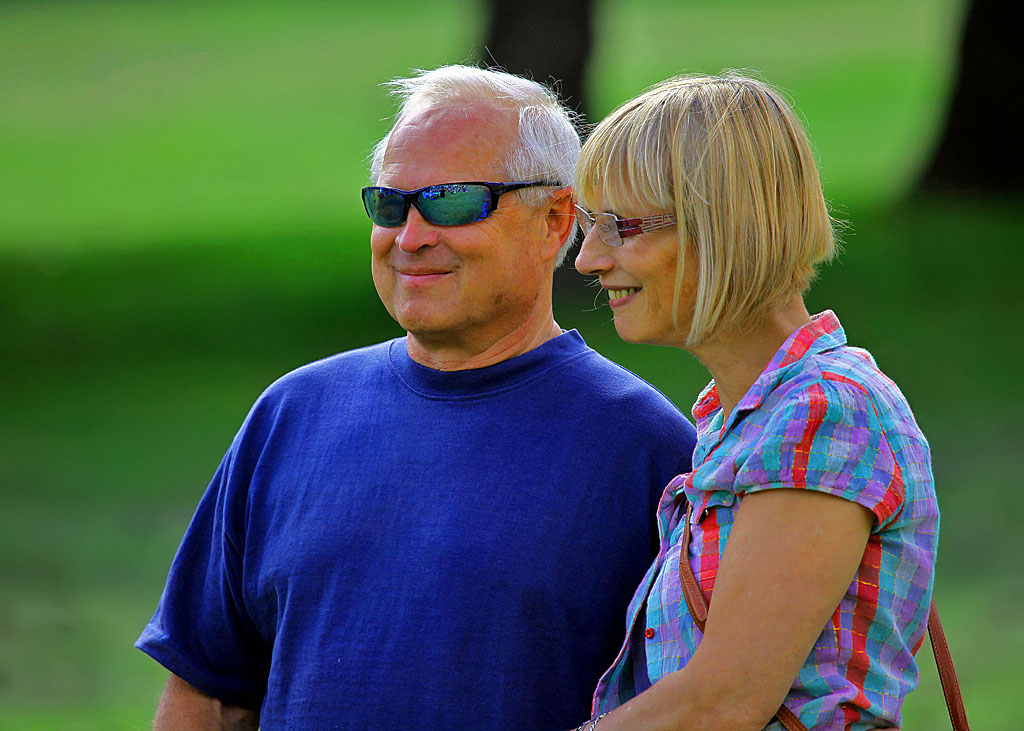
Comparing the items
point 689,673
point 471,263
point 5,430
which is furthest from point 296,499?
point 5,430

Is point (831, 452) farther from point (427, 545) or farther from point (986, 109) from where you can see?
point (986, 109)

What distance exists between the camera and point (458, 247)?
112 inches

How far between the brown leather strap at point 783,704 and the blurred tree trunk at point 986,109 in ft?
40.3

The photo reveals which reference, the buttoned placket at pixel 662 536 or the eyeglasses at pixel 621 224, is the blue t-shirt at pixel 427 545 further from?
the eyeglasses at pixel 621 224

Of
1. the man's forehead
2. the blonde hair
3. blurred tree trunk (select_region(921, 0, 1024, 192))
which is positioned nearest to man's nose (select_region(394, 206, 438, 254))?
the man's forehead

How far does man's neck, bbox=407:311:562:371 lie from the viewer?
9.48 ft

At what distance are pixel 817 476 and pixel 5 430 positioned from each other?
34.0ft

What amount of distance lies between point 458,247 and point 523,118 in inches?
13.4

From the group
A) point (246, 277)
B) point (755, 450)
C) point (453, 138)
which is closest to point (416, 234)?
point (453, 138)

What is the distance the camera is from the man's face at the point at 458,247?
2.85 metres

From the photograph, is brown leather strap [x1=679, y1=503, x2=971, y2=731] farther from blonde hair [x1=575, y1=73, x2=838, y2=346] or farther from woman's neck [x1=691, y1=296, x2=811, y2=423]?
blonde hair [x1=575, y1=73, x2=838, y2=346]

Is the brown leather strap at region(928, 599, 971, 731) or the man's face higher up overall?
the man's face

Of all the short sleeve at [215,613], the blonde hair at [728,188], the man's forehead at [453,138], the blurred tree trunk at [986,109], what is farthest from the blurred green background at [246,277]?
the short sleeve at [215,613]

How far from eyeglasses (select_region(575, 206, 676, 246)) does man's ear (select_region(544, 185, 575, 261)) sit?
2.06 ft
